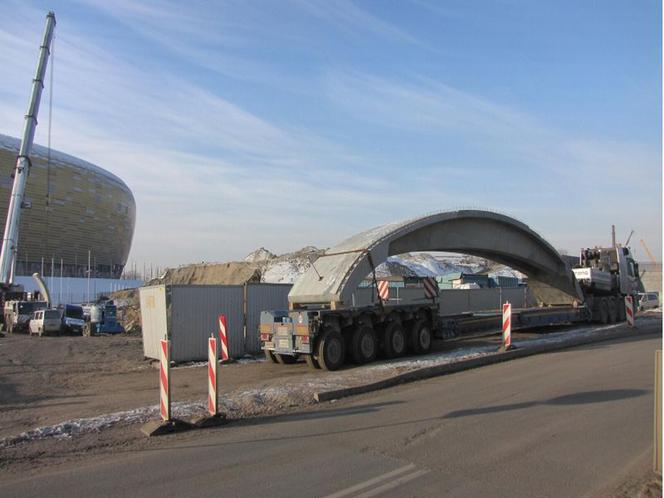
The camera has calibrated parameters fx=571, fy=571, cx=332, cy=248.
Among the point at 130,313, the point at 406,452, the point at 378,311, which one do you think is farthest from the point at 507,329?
the point at 130,313

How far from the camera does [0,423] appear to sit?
30.3ft

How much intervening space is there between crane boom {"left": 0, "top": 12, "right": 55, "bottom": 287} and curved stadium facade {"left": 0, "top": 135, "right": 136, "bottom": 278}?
51850 mm

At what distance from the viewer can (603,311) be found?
26.4 m

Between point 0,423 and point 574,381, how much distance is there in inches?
405

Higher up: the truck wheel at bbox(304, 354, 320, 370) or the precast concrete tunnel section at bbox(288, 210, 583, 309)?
the precast concrete tunnel section at bbox(288, 210, 583, 309)

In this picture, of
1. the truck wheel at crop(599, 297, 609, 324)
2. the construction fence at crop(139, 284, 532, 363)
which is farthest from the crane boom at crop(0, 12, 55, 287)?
the truck wheel at crop(599, 297, 609, 324)

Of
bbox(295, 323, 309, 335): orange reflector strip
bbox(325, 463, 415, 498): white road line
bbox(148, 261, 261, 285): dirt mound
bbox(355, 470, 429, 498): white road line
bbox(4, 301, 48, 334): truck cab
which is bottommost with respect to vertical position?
bbox(355, 470, 429, 498): white road line

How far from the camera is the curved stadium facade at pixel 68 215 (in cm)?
10175

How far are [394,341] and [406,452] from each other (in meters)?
9.80

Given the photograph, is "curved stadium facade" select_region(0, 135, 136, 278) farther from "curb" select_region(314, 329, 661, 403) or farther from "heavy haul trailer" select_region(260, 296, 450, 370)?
"curb" select_region(314, 329, 661, 403)

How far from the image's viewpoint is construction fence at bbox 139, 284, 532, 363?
17.8 metres

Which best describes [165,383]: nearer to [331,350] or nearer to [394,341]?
[331,350]

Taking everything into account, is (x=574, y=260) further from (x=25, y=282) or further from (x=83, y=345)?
(x=25, y=282)

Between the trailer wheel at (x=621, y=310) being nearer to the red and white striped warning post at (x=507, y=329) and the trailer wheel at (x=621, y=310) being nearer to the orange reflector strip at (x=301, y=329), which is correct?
the red and white striped warning post at (x=507, y=329)
